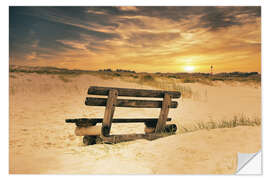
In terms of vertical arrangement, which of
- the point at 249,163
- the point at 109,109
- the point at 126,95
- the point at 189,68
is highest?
the point at 189,68

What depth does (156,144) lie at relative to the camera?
4238 mm

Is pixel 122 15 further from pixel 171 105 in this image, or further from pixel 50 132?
pixel 50 132

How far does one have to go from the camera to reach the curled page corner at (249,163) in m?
3.79

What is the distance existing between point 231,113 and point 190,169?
507 cm

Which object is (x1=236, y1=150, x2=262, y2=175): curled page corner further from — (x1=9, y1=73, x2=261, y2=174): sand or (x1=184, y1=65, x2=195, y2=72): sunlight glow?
(x1=184, y1=65, x2=195, y2=72): sunlight glow

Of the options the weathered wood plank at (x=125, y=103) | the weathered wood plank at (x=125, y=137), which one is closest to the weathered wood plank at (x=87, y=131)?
the weathered wood plank at (x=125, y=137)

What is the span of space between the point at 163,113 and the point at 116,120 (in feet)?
3.34

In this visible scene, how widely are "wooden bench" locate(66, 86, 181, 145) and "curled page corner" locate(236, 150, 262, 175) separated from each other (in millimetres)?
1661

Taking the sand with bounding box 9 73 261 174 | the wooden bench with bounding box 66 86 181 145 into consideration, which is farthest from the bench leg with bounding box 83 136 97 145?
the sand with bounding box 9 73 261 174

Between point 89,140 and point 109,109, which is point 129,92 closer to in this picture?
point 109,109

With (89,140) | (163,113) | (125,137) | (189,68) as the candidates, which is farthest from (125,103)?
(189,68)

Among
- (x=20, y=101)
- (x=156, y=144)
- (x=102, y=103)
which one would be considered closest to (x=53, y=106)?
(x=20, y=101)

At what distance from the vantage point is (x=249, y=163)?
14.0ft

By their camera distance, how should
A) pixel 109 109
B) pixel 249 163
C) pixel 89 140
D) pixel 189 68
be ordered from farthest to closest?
pixel 189 68 < pixel 89 140 < pixel 109 109 < pixel 249 163
